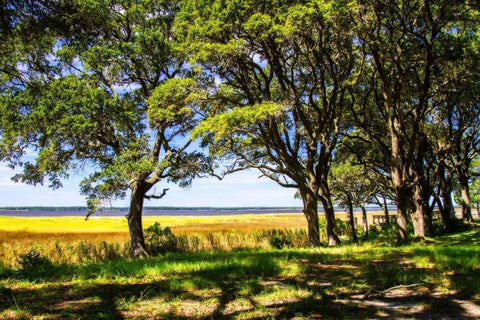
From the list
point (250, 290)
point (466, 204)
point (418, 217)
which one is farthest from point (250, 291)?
point (466, 204)

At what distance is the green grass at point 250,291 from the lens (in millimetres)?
4062

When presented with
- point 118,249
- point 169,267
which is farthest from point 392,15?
point 118,249

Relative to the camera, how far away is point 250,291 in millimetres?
4949

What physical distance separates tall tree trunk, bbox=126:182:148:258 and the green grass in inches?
483

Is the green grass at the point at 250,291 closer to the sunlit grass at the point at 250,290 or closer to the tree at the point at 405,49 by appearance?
the sunlit grass at the point at 250,290

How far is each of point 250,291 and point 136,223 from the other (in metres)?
15.5

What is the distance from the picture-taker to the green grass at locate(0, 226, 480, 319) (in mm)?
4062

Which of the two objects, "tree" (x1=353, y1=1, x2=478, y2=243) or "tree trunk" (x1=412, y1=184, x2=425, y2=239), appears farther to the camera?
"tree trunk" (x1=412, y1=184, x2=425, y2=239)

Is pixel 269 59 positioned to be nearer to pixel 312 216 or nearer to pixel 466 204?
pixel 312 216

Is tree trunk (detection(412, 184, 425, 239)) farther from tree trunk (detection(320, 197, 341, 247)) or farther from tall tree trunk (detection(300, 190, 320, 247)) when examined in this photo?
tall tree trunk (detection(300, 190, 320, 247))

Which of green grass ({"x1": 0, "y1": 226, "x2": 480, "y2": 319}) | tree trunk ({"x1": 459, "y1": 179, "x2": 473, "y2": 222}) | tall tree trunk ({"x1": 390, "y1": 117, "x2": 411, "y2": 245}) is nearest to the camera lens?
green grass ({"x1": 0, "y1": 226, "x2": 480, "y2": 319})

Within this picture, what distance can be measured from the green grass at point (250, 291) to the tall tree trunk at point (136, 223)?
40.2 feet

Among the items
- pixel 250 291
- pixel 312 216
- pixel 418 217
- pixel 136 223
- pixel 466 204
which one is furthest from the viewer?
pixel 466 204

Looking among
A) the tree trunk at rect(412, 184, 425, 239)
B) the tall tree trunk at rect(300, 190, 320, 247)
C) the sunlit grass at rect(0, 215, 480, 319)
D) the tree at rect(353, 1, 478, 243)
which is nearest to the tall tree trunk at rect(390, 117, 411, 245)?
the tree at rect(353, 1, 478, 243)
